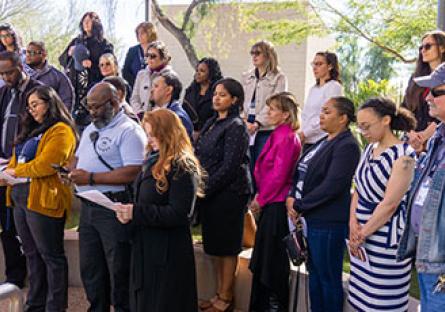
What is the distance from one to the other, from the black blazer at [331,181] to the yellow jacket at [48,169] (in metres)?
1.87

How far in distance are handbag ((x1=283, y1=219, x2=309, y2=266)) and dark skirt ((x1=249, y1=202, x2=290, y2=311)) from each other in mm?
325

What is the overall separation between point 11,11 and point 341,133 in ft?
54.9

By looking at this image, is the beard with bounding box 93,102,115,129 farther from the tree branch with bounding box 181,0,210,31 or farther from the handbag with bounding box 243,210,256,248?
the tree branch with bounding box 181,0,210,31

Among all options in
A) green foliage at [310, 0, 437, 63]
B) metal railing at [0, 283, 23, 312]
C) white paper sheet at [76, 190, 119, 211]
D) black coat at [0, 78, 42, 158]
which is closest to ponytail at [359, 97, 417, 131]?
white paper sheet at [76, 190, 119, 211]

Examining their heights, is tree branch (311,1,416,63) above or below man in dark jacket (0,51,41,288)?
above

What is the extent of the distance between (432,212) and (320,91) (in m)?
2.86

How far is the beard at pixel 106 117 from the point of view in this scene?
4.22 m

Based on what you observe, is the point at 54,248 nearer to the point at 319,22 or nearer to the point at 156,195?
the point at 156,195

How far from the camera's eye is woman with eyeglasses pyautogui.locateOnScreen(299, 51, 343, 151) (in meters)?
5.49

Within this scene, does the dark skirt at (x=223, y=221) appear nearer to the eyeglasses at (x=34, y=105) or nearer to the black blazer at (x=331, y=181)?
the black blazer at (x=331, y=181)

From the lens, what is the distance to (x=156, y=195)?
3.75 m

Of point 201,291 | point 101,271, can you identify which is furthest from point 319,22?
point 101,271

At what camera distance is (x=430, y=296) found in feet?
9.52

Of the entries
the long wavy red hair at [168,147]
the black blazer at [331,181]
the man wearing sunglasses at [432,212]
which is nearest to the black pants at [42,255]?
the long wavy red hair at [168,147]
